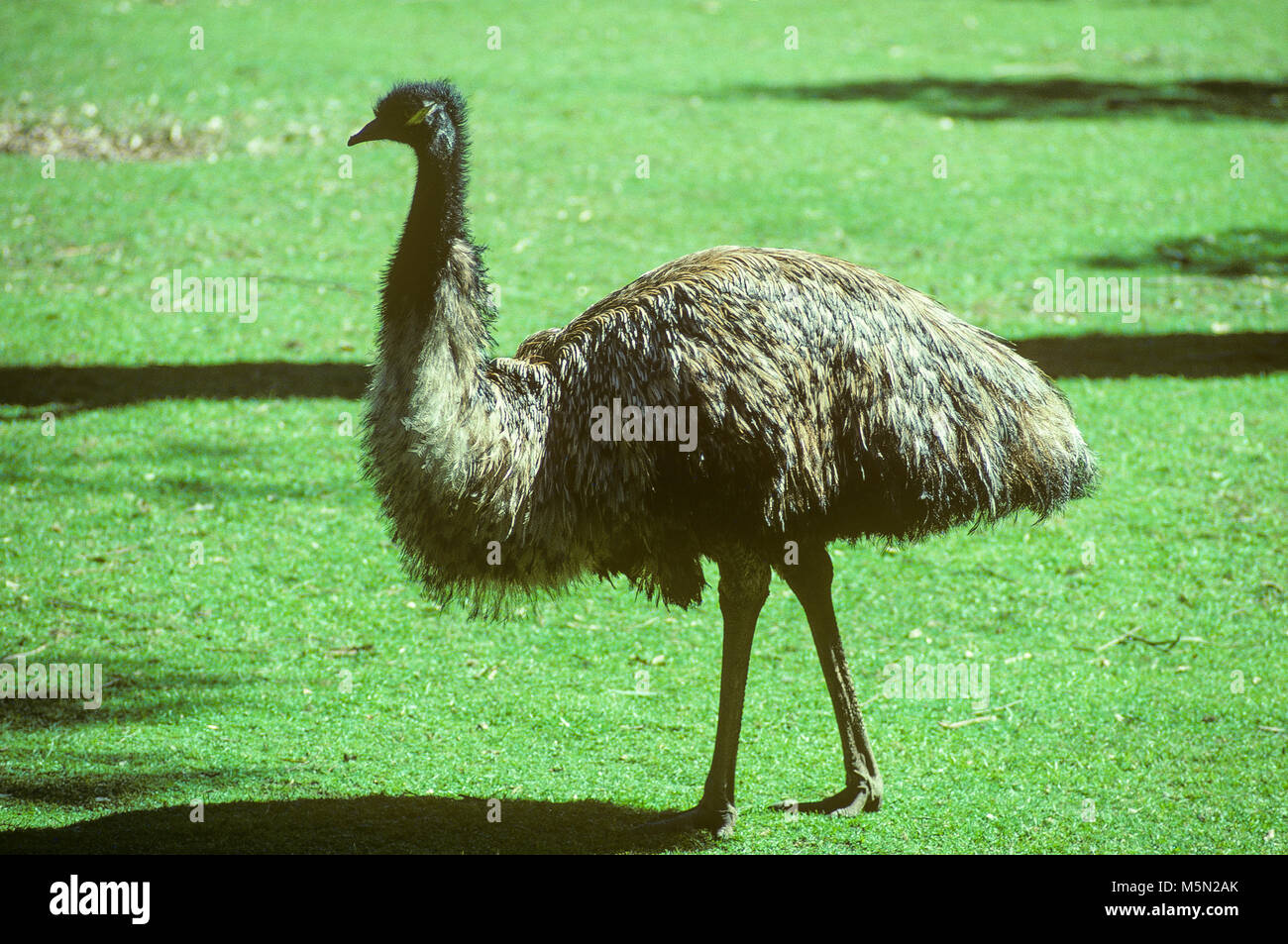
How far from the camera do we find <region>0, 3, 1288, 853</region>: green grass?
630cm

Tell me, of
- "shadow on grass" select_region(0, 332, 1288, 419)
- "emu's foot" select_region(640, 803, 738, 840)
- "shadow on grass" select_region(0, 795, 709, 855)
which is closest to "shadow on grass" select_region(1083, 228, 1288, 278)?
"shadow on grass" select_region(0, 332, 1288, 419)

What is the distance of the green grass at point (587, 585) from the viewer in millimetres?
6297

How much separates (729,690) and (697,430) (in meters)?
1.11

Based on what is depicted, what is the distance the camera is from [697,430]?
5.38 metres

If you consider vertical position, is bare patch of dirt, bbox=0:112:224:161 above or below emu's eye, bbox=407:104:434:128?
above

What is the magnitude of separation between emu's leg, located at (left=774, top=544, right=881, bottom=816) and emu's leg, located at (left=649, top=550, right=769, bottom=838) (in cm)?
18

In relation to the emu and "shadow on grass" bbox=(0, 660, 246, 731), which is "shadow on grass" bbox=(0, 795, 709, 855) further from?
"shadow on grass" bbox=(0, 660, 246, 731)

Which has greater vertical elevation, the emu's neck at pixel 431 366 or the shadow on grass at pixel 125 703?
the emu's neck at pixel 431 366

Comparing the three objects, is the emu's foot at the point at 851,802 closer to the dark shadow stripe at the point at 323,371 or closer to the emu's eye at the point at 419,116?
the emu's eye at the point at 419,116

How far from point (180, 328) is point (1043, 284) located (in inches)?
291

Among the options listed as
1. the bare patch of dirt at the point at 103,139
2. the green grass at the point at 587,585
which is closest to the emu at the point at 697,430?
the green grass at the point at 587,585

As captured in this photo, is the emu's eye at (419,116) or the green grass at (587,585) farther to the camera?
the green grass at (587,585)

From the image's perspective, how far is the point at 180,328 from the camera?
11.7 m

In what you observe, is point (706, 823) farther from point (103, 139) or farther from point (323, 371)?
point (103, 139)
